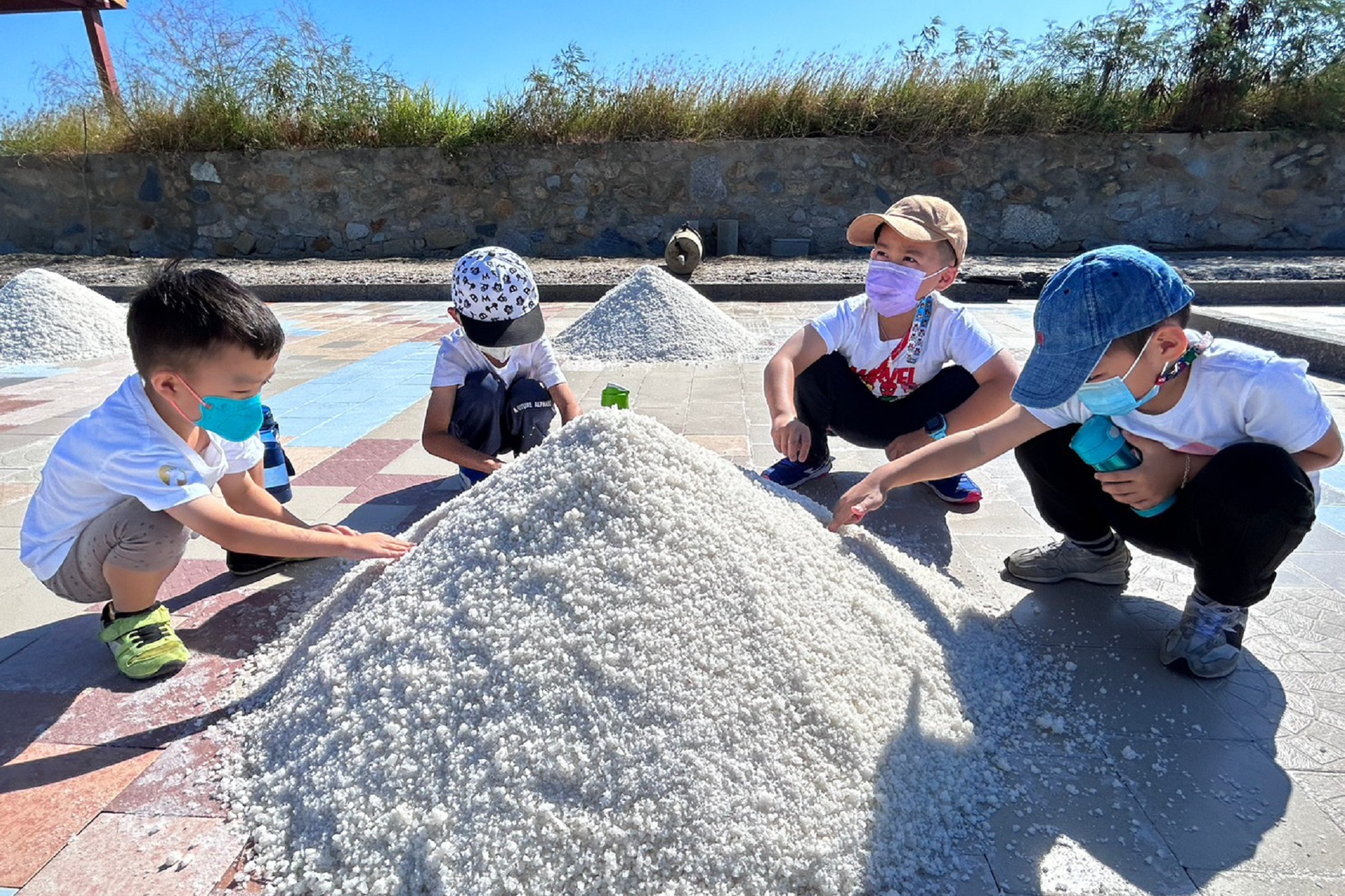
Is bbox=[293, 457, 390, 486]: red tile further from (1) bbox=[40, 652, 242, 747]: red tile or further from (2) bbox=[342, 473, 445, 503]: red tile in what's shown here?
(1) bbox=[40, 652, 242, 747]: red tile

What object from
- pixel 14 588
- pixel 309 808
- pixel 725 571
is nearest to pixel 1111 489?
pixel 725 571

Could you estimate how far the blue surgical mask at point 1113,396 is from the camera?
A: 159 centimetres

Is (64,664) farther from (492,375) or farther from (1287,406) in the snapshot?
(1287,406)

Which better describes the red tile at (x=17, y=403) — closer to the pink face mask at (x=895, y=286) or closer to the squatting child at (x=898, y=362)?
the squatting child at (x=898, y=362)

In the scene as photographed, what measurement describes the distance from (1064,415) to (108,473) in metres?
2.07

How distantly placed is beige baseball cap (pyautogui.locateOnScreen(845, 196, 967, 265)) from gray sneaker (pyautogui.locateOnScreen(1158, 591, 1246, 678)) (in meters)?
1.12

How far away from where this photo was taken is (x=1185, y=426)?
5.61 ft

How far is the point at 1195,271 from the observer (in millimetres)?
7789

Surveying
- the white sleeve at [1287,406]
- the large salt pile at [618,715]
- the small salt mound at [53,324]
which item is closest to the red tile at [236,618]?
the large salt pile at [618,715]

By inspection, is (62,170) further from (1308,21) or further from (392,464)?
(1308,21)

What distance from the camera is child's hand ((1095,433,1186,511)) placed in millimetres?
1743

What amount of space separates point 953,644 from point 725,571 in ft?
1.94

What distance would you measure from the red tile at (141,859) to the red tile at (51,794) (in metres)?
0.02

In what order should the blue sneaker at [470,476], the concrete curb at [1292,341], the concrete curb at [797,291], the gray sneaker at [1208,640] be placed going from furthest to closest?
the concrete curb at [797,291] → the concrete curb at [1292,341] → the blue sneaker at [470,476] → the gray sneaker at [1208,640]
